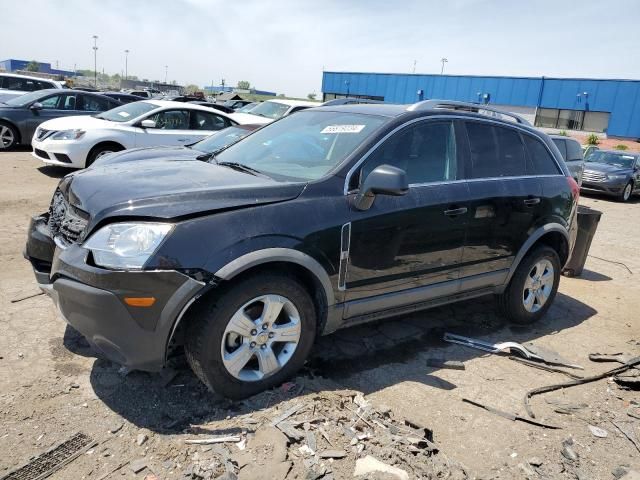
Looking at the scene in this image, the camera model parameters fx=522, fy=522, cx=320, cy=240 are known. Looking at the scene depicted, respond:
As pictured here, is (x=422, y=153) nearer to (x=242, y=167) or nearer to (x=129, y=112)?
(x=242, y=167)

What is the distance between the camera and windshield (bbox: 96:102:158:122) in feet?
33.3

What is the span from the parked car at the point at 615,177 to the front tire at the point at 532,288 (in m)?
11.9

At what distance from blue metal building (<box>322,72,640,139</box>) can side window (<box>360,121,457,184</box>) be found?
142ft

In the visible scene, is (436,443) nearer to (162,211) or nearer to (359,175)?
(359,175)

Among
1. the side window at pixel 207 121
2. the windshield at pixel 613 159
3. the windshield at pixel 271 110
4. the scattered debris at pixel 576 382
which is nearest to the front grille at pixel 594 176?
the windshield at pixel 613 159

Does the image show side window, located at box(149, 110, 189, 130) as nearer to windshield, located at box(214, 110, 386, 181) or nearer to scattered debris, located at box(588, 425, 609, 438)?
windshield, located at box(214, 110, 386, 181)

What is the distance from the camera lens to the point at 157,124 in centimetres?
1025

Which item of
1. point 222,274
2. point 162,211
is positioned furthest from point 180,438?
point 162,211

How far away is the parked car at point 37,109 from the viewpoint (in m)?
12.3

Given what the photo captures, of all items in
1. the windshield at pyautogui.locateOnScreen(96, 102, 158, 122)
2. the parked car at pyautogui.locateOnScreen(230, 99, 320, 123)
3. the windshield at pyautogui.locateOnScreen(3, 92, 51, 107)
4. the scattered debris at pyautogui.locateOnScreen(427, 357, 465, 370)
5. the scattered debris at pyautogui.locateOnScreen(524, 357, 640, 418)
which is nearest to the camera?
the scattered debris at pyautogui.locateOnScreen(524, 357, 640, 418)

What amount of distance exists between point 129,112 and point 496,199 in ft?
27.3

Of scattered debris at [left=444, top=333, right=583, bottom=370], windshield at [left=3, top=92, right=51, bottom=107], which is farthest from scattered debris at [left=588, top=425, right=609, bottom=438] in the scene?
windshield at [left=3, top=92, right=51, bottom=107]

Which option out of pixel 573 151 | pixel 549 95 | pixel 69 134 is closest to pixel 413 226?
pixel 69 134

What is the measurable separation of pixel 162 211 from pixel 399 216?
5.25ft
